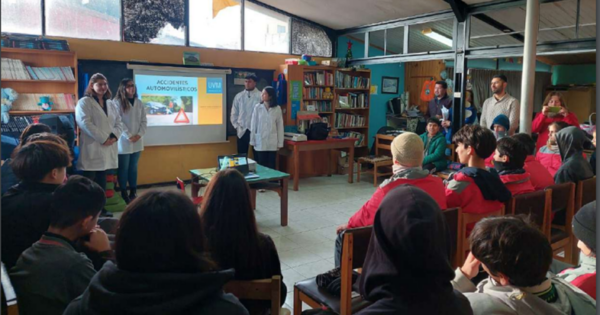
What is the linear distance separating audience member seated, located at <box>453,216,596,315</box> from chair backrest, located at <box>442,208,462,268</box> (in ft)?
3.22

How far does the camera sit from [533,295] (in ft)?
4.30

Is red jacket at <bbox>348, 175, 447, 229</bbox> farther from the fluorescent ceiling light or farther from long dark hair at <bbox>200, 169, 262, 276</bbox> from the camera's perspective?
the fluorescent ceiling light

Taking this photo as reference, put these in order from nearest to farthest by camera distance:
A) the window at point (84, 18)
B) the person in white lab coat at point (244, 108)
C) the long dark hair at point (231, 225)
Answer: the long dark hair at point (231, 225), the window at point (84, 18), the person in white lab coat at point (244, 108)

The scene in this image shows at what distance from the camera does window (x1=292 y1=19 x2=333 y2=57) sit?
25.6 ft

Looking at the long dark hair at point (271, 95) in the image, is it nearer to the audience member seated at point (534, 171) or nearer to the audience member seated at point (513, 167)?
the audience member seated at point (534, 171)

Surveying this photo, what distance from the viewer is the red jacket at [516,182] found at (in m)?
2.93

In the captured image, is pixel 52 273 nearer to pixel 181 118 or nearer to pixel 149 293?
pixel 149 293

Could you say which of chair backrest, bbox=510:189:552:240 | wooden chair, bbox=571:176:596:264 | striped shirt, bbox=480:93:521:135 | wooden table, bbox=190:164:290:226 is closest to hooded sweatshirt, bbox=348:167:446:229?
chair backrest, bbox=510:189:552:240

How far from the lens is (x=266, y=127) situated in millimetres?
6445

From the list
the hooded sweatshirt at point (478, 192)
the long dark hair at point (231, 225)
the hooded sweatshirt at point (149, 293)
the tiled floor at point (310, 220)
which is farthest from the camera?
the tiled floor at point (310, 220)

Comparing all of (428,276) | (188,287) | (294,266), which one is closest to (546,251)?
(428,276)

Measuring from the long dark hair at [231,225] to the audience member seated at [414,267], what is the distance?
1.95 feet

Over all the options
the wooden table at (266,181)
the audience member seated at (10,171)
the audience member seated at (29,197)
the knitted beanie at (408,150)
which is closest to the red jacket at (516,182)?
the knitted beanie at (408,150)

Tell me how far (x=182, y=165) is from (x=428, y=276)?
5.94 m
